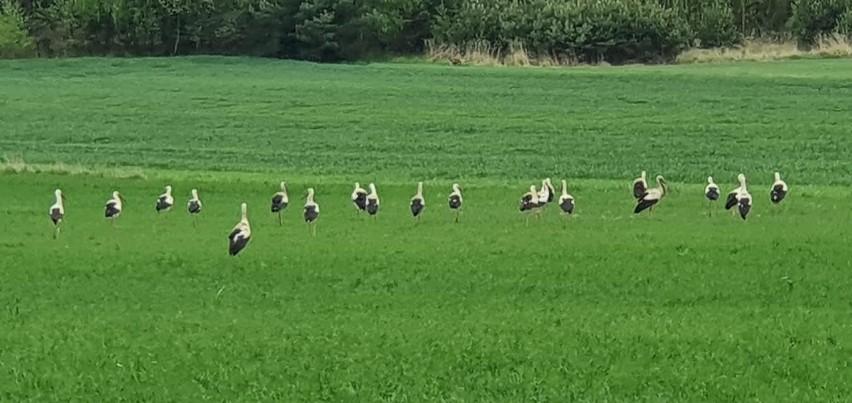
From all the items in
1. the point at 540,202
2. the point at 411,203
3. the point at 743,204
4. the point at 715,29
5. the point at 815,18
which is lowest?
the point at 715,29

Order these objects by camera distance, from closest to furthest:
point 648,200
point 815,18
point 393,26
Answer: point 648,200, point 815,18, point 393,26

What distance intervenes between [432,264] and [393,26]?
6749cm

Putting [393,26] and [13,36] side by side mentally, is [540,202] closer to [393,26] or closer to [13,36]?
[393,26]

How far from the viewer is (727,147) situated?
4156 centimetres

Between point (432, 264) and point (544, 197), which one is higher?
point (432, 264)

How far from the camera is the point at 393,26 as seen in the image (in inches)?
3386

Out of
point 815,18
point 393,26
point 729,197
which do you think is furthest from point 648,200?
point 393,26

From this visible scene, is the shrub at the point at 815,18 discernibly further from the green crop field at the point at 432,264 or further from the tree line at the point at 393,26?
the green crop field at the point at 432,264

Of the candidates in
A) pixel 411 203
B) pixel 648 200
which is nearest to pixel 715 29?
pixel 648 200

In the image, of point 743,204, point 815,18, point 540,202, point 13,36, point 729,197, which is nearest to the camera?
point 743,204

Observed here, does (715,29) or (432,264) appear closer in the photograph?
(432,264)

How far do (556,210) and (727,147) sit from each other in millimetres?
14631

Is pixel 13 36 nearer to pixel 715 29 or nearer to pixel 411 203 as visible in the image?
pixel 715 29

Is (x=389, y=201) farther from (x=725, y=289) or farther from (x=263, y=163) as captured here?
(x=725, y=289)
